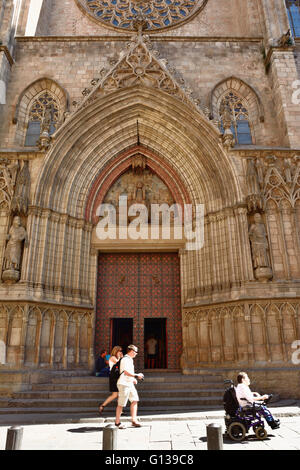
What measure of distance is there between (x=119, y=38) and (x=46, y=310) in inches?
459

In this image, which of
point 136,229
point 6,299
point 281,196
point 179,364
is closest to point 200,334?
point 179,364

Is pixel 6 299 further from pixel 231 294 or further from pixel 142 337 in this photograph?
pixel 231 294

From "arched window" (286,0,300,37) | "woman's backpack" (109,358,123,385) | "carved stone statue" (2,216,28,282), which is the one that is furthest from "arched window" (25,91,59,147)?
"arched window" (286,0,300,37)

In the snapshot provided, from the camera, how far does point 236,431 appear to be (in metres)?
5.11

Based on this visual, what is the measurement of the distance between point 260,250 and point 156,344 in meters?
5.76

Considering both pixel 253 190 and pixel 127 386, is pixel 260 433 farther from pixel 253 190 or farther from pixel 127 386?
pixel 253 190

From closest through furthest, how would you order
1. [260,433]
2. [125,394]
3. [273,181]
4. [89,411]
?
[260,433]
[125,394]
[89,411]
[273,181]

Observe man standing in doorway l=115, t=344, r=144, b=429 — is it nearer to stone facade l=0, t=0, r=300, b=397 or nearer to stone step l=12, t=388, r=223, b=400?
stone step l=12, t=388, r=223, b=400

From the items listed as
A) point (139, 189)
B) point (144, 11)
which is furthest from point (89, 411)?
point (144, 11)

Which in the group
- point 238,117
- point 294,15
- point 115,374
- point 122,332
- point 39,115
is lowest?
point 115,374

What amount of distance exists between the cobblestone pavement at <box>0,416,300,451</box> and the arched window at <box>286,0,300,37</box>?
1653cm

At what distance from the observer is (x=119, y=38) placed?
48.0 feet

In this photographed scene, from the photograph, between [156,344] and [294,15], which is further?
[294,15]
